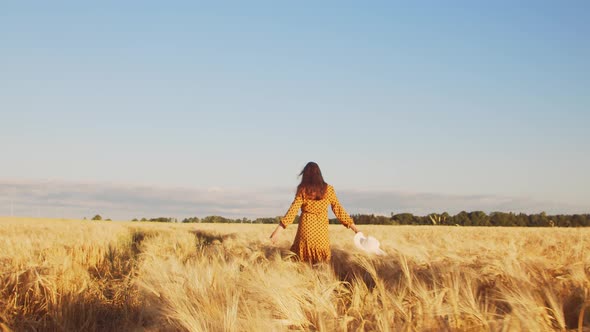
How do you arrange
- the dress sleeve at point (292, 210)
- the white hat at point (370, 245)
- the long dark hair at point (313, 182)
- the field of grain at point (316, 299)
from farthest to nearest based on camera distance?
the dress sleeve at point (292, 210) < the long dark hair at point (313, 182) < the white hat at point (370, 245) < the field of grain at point (316, 299)

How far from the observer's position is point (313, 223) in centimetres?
772

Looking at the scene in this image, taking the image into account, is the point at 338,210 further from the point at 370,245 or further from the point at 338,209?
the point at 370,245

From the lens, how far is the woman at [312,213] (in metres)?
7.45

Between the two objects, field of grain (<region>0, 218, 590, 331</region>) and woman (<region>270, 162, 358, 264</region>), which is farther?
woman (<region>270, 162, 358, 264</region>)

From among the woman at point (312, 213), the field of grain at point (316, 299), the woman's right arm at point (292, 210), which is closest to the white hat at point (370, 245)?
the field of grain at point (316, 299)

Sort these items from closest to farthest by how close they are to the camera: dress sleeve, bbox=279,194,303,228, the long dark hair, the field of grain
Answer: the field of grain
the long dark hair
dress sleeve, bbox=279,194,303,228

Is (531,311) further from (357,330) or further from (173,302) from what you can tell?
Answer: (173,302)

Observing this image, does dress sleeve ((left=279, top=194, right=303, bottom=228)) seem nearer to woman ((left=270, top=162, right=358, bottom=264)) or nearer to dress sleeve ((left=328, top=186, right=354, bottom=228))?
woman ((left=270, top=162, right=358, bottom=264))

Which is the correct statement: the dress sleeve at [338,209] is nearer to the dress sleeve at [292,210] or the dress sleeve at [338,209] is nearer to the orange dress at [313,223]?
the orange dress at [313,223]

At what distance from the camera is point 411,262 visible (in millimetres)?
5430

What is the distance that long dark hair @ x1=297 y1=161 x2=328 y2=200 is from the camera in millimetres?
7430

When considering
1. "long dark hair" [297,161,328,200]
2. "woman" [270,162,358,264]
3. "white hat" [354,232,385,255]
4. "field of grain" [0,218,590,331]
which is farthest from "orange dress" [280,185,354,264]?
"field of grain" [0,218,590,331]

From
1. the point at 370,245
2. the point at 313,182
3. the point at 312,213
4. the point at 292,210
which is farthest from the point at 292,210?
the point at 370,245

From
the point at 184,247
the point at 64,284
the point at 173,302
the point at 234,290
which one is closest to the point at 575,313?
the point at 234,290
